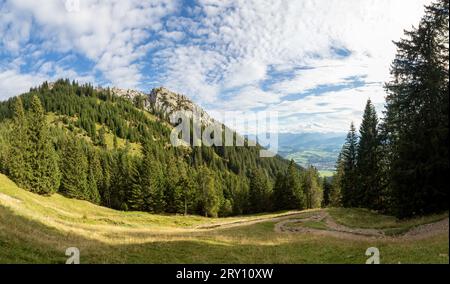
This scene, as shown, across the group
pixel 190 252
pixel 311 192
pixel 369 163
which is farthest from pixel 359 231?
pixel 311 192

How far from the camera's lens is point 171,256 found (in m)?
20.5

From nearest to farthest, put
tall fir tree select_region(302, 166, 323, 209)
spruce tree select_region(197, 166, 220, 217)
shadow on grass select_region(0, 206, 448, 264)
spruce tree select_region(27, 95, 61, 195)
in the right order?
shadow on grass select_region(0, 206, 448, 264) → spruce tree select_region(27, 95, 61, 195) → spruce tree select_region(197, 166, 220, 217) → tall fir tree select_region(302, 166, 323, 209)

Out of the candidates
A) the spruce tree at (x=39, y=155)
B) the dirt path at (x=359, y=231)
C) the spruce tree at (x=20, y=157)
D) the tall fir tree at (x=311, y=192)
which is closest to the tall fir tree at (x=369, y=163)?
the dirt path at (x=359, y=231)

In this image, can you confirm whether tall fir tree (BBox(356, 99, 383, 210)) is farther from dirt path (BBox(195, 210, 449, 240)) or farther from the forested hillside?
the forested hillside

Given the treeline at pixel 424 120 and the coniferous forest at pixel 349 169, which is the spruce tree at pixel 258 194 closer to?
the coniferous forest at pixel 349 169

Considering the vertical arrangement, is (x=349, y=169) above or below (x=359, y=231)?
above

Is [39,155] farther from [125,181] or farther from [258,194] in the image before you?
[258,194]

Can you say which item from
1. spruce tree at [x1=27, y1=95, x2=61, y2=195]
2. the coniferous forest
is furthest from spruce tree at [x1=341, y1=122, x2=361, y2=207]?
spruce tree at [x1=27, y1=95, x2=61, y2=195]

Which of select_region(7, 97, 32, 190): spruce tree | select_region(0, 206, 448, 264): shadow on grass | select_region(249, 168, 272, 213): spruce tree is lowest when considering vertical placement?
select_region(249, 168, 272, 213): spruce tree
